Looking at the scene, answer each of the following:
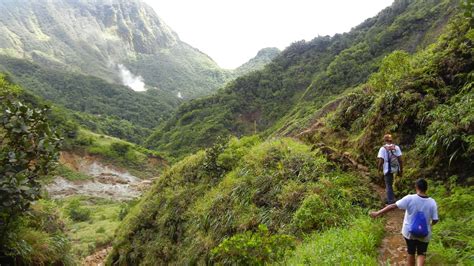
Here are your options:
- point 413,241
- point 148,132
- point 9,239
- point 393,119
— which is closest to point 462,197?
point 413,241

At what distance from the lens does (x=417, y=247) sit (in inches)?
201

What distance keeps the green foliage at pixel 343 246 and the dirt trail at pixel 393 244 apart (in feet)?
0.44

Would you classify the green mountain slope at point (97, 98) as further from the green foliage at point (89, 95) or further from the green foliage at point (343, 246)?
the green foliage at point (343, 246)

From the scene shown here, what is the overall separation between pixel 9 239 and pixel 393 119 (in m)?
8.94

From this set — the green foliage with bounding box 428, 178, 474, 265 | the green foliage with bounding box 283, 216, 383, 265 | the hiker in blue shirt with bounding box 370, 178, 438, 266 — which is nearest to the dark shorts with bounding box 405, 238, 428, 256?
the hiker in blue shirt with bounding box 370, 178, 438, 266

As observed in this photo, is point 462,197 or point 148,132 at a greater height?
point 462,197

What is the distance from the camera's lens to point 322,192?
825 cm

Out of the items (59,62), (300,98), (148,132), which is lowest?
(148,132)

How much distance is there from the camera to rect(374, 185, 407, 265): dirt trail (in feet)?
19.2

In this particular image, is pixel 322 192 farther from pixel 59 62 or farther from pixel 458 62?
pixel 59 62

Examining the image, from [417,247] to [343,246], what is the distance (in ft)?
3.83

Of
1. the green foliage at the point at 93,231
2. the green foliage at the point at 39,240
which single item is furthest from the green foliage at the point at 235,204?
the green foliage at the point at 93,231

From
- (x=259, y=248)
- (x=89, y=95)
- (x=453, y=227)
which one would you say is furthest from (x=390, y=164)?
(x=89, y=95)

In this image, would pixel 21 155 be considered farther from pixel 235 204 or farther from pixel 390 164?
pixel 390 164
